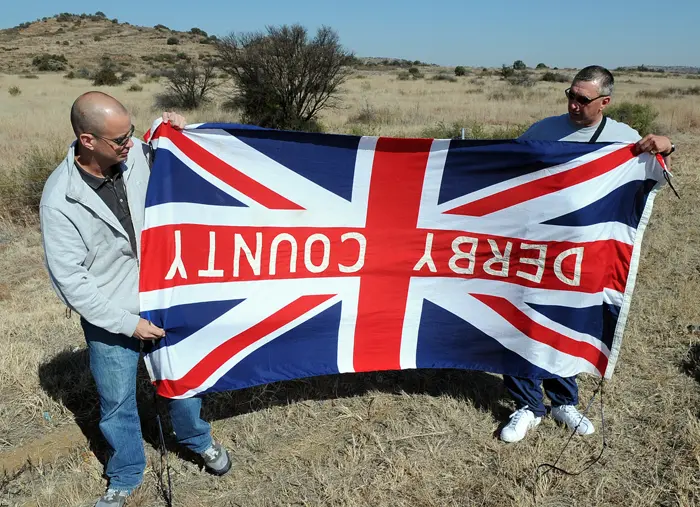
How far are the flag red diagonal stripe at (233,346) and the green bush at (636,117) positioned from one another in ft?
49.6

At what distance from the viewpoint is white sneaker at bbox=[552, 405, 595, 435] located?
3.47m

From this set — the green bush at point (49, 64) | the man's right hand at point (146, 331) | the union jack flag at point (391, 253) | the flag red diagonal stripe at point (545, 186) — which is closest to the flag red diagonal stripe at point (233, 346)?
the union jack flag at point (391, 253)

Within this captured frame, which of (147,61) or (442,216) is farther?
(147,61)

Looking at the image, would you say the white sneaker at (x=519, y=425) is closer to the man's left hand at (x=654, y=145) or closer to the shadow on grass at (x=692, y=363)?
the shadow on grass at (x=692, y=363)

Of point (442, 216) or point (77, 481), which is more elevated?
point (442, 216)

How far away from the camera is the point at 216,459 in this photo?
3111 mm

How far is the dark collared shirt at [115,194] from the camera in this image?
2492 millimetres

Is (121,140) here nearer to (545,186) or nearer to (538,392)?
(545,186)

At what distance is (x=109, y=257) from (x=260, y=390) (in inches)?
69.0

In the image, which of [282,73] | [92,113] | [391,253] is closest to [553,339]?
[391,253]

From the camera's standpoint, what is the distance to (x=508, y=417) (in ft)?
12.0

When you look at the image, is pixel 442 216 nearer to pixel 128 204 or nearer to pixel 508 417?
pixel 508 417

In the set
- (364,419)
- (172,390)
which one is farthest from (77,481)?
(364,419)

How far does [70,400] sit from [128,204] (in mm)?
1898
